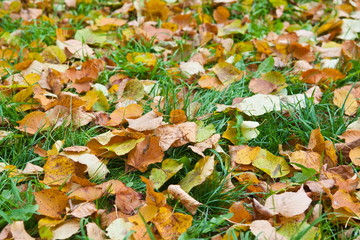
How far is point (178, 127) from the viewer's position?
1947mm

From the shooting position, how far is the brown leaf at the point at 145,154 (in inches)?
71.1

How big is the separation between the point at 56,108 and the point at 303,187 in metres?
1.24

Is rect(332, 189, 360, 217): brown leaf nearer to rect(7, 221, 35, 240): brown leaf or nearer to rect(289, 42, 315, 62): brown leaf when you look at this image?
rect(7, 221, 35, 240): brown leaf

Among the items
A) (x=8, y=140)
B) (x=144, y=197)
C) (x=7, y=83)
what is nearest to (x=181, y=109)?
(x=144, y=197)

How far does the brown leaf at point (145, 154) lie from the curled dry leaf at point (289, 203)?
509 millimetres

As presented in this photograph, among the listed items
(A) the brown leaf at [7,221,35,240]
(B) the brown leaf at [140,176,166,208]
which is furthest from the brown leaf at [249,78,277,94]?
(A) the brown leaf at [7,221,35,240]

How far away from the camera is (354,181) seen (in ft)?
5.57

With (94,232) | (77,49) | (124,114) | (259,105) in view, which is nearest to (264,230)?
(94,232)

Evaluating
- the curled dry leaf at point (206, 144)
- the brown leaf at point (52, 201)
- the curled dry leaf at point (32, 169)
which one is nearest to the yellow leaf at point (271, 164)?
the curled dry leaf at point (206, 144)

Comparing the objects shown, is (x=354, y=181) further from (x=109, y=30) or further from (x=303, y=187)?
(x=109, y=30)

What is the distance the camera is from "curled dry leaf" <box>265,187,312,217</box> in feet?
5.02

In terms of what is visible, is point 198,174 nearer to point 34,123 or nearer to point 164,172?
point 164,172

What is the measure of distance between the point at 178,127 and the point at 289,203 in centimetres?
64

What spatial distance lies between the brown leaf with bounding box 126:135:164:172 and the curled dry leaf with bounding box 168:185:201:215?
0.18m
